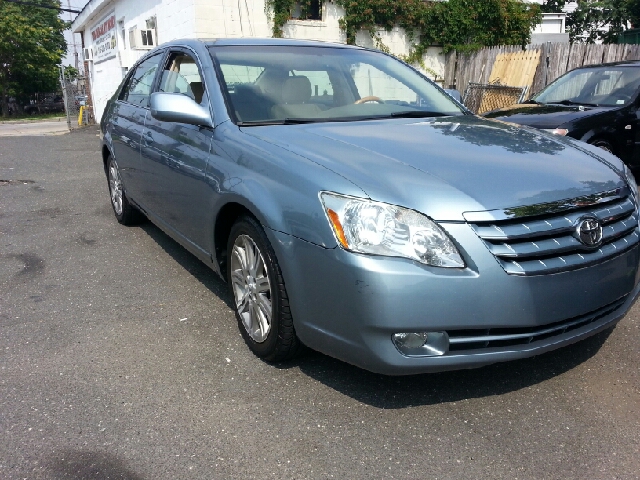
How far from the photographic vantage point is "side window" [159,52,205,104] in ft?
12.1

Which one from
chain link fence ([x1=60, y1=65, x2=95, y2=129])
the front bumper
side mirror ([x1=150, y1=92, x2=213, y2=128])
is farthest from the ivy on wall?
the front bumper

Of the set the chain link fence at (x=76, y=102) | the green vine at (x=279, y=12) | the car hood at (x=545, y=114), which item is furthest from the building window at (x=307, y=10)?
the chain link fence at (x=76, y=102)

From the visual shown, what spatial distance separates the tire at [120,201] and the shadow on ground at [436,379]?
322 centimetres

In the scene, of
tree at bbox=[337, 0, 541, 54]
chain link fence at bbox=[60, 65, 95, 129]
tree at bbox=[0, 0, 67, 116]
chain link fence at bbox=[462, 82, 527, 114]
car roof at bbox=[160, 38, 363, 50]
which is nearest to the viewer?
car roof at bbox=[160, 38, 363, 50]

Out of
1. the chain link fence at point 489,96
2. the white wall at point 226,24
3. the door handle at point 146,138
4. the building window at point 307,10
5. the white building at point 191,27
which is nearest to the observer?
the door handle at point 146,138

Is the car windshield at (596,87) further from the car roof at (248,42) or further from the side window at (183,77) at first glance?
the side window at (183,77)

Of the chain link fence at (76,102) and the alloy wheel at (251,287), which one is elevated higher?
the chain link fence at (76,102)

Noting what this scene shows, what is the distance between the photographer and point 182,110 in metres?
3.34

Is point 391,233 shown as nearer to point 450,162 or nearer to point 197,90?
point 450,162

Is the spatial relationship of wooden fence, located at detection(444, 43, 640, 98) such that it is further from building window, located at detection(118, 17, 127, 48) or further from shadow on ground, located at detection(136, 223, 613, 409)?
building window, located at detection(118, 17, 127, 48)

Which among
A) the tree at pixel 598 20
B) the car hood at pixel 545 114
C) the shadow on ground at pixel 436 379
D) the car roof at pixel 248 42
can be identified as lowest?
the shadow on ground at pixel 436 379

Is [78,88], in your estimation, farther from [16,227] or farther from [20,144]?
[16,227]

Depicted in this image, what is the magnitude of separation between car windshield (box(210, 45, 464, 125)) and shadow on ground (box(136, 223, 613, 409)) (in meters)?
1.41

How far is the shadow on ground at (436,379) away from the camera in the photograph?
2725 mm
